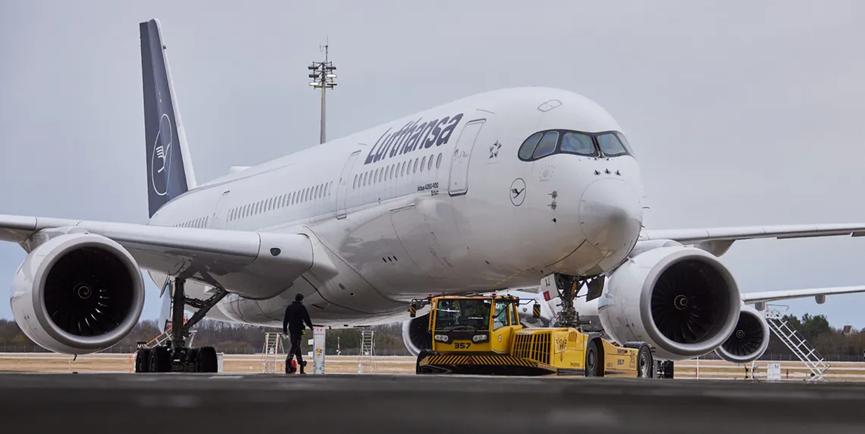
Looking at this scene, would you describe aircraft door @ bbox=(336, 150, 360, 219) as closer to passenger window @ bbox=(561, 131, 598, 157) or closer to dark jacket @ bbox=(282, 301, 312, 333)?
dark jacket @ bbox=(282, 301, 312, 333)

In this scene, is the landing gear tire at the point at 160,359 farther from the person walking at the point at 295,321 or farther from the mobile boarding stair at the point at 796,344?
the mobile boarding stair at the point at 796,344

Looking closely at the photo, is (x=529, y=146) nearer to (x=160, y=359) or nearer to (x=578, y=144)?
(x=578, y=144)

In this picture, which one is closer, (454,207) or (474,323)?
(474,323)

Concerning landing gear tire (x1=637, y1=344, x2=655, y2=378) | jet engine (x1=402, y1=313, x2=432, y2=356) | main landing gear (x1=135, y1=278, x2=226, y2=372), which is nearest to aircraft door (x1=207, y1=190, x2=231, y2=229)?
main landing gear (x1=135, y1=278, x2=226, y2=372)

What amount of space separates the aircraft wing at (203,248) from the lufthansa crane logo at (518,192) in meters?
4.15

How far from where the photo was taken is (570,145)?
12.6m

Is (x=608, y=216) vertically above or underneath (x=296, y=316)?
above

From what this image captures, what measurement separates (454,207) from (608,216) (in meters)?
2.06

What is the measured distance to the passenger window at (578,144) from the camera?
1255cm

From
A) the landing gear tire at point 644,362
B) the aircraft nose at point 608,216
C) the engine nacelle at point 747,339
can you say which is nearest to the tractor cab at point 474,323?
the landing gear tire at point 644,362

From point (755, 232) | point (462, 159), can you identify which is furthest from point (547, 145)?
point (755, 232)

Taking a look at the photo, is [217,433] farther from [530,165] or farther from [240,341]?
[240,341]

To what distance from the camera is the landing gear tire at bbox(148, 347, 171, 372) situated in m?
16.3

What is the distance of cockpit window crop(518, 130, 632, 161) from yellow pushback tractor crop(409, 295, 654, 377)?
181 cm
